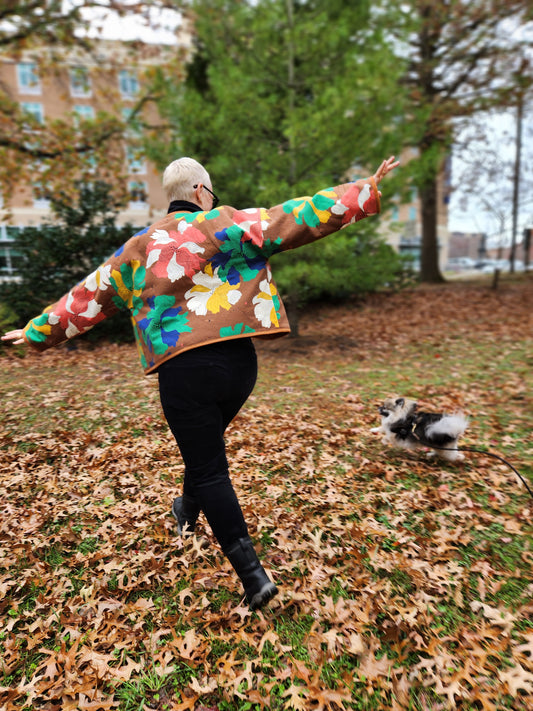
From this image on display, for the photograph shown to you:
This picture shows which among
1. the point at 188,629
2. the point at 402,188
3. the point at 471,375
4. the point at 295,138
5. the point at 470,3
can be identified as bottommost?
the point at 471,375

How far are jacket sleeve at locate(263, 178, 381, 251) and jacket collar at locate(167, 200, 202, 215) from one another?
1.37ft

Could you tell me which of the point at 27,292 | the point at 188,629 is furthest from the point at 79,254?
the point at 188,629

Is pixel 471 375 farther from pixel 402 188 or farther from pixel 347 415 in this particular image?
pixel 402 188

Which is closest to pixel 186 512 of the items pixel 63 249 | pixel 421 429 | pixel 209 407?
pixel 209 407

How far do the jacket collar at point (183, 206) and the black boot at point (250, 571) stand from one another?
1.68 metres

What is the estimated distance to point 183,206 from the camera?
2.37 meters

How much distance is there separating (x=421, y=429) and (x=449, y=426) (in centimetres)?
28

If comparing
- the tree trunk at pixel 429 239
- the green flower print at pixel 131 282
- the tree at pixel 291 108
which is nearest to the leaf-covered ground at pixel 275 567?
the green flower print at pixel 131 282

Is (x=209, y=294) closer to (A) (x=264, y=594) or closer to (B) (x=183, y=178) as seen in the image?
(B) (x=183, y=178)

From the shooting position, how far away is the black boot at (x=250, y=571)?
2398 mm

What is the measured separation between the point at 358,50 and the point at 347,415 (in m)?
7.14

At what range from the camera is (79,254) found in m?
10.7

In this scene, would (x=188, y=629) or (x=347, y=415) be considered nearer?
(x=188, y=629)

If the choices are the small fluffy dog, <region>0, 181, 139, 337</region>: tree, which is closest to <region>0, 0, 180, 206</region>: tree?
<region>0, 181, 139, 337</region>: tree
